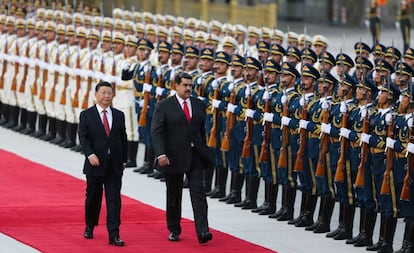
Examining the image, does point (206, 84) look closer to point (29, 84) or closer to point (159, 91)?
point (159, 91)

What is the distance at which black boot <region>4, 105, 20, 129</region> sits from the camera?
25.3 meters

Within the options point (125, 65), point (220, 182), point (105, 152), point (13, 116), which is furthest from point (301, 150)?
point (13, 116)

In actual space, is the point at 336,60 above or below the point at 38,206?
above

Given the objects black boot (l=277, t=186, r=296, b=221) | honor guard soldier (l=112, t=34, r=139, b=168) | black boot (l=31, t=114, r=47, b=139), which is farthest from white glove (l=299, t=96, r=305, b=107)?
black boot (l=31, t=114, r=47, b=139)

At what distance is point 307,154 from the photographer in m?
17.5

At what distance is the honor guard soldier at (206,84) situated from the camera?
19.4 metres

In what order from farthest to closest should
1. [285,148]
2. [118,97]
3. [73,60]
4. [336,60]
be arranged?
[73,60] → [118,97] → [336,60] → [285,148]

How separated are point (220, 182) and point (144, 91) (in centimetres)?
213

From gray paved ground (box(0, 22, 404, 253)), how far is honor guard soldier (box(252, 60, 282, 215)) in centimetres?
28

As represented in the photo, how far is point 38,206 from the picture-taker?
59.1 ft

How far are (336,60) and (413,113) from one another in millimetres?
3927

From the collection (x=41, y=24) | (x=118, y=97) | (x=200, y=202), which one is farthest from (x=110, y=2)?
(x=200, y=202)

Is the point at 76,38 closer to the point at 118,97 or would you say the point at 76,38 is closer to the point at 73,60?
the point at 73,60

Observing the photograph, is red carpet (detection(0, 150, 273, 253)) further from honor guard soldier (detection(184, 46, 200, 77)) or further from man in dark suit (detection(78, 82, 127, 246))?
honor guard soldier (detection(184, 46, 200, 77))
